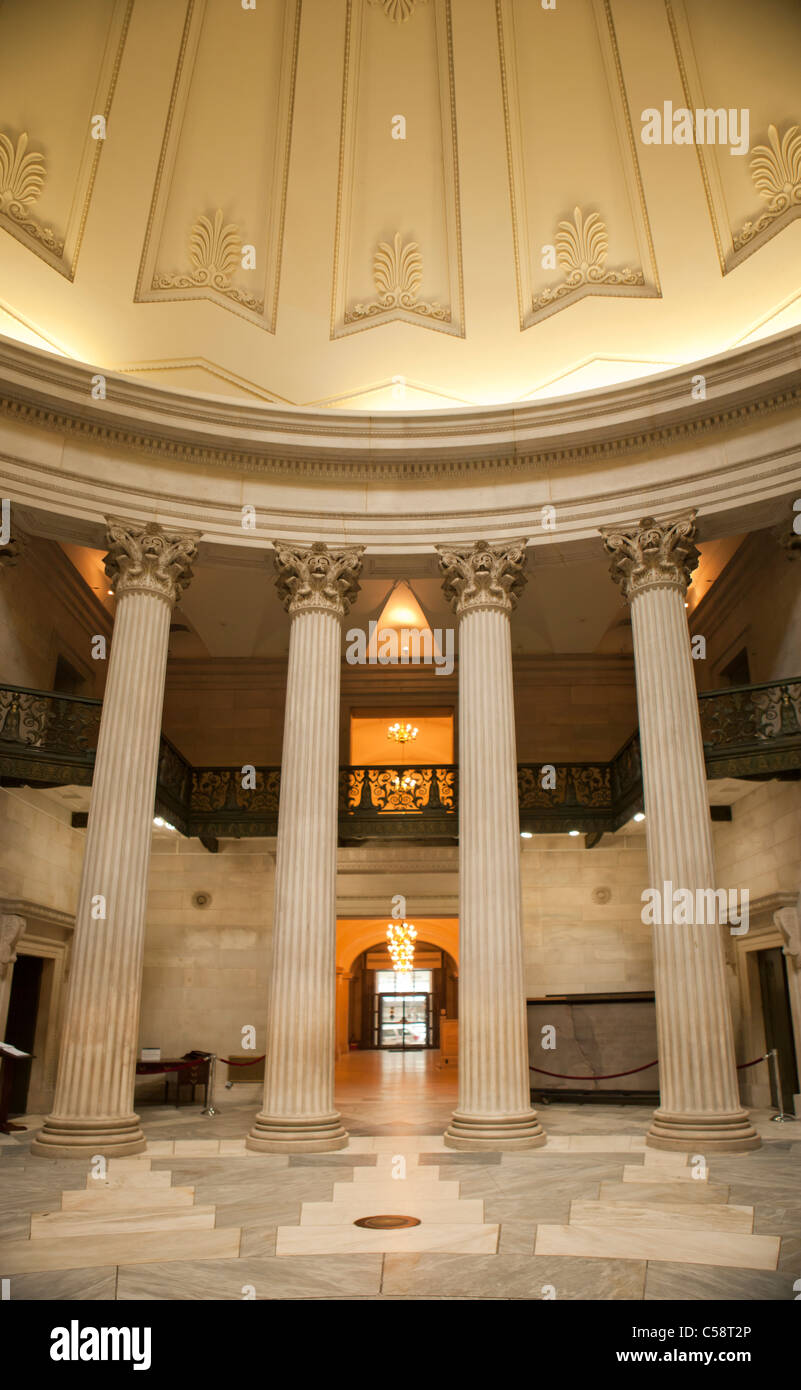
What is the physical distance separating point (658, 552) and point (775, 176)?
6293 mm

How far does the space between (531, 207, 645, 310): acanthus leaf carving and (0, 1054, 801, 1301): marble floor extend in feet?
40.3

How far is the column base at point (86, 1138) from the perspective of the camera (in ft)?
31.9

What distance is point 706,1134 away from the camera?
9828 millimetres

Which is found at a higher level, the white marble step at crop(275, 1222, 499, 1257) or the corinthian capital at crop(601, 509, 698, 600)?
the corinthian capital at crop(601, 509, 698, 600)

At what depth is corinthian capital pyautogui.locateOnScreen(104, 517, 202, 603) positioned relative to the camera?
12.0m

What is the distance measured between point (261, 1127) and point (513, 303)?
12574mm

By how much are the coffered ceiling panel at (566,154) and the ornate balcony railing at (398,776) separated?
7209 millimetres

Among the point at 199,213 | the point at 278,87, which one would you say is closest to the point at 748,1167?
the point at 199,213

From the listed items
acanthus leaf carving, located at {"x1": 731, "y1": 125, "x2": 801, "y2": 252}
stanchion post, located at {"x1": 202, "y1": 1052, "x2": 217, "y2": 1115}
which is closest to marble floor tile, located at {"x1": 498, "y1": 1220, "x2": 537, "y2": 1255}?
stanchion post, located at {"x1": 202, "y1": 1052, "x2": 217, "y2": 1115}

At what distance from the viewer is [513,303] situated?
48.6 feet

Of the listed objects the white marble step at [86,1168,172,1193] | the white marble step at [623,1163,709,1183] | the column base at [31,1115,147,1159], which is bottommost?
the white marble step at [86,1168,172,1193]

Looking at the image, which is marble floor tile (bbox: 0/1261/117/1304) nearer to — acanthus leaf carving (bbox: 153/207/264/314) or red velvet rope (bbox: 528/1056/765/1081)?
red velvet rope (bbox: 528/1056/765/1081)

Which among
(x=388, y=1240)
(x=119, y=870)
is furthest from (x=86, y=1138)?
(x=388, y=1240)

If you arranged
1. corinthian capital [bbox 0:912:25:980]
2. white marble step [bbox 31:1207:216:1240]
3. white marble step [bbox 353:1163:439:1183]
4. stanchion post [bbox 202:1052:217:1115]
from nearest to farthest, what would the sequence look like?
white marble step [bbox 31:1207:216:1240] < white marble step [bbox 353:1163:439:1183] < corinthian capital [bbox 0:912:25:980] < stanchion post [bbox 202:1052:217:1115]
